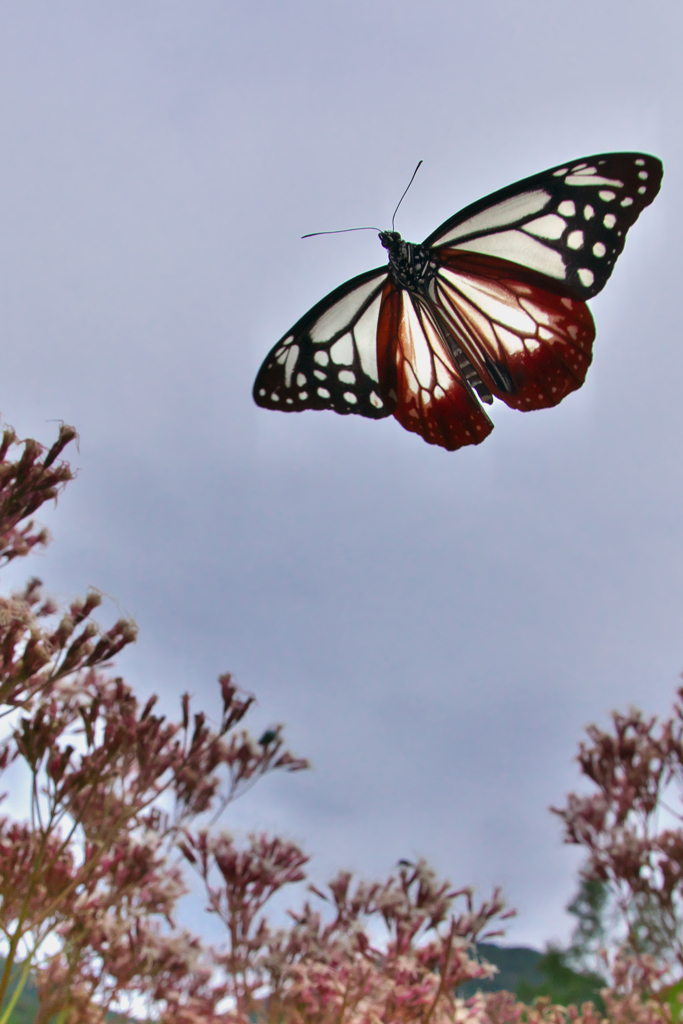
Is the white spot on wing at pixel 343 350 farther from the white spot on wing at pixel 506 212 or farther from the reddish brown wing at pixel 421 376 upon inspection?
the white spot on wing at pixel 506 212

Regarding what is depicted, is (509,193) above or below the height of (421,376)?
above

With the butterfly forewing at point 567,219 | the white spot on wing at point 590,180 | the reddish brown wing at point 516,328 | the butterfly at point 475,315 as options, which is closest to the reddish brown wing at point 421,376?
the butterfly at point 475,315

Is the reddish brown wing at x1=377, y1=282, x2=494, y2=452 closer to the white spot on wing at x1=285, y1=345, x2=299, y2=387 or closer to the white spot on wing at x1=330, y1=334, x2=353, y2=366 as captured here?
A: the white spot on wing at x1=330, y1=334, x2=353, y2=366

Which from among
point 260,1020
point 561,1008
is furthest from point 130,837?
point 561,1008

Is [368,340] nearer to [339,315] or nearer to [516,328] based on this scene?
[339,315]

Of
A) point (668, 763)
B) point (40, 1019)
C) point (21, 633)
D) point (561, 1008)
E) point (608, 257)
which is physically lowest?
point (40, 1019)

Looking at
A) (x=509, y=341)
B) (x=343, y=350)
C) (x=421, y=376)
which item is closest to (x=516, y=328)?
(x=509, y=341)

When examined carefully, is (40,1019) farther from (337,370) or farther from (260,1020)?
(337,370)
